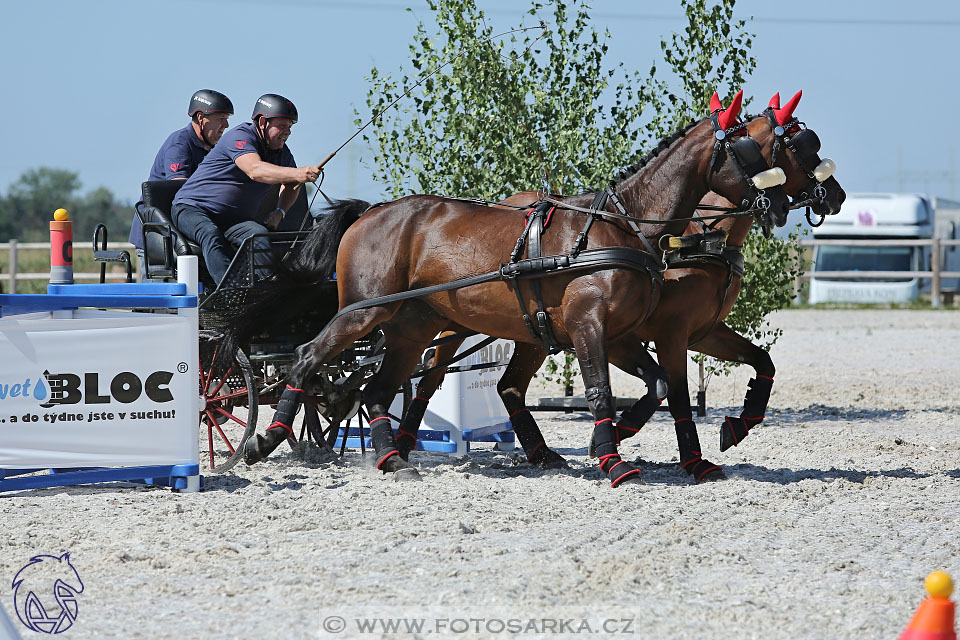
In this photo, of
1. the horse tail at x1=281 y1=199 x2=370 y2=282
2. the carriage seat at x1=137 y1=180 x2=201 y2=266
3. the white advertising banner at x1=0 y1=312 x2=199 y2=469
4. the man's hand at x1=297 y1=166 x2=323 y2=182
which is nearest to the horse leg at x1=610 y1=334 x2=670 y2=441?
the horse tail at x1=281 y1=199 x2=370 y2=282

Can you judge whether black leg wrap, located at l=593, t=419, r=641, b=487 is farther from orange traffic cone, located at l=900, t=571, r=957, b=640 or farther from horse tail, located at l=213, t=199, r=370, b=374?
orange traffic cone, located at l=900, t=571, r=957, b=640

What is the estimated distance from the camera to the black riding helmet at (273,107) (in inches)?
287

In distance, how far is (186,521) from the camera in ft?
17.6

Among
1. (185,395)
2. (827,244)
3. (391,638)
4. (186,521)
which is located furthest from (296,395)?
(827,244)

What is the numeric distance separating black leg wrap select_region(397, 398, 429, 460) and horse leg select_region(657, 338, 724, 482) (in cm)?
162

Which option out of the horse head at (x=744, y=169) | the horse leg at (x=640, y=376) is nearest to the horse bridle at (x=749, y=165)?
the horse head at (x=744, y=169)

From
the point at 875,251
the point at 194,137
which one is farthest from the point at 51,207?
the point at 194,137

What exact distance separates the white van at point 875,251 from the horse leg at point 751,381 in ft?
62.8

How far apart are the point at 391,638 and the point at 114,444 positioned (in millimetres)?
2955

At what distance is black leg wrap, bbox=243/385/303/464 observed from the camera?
6.84 metres

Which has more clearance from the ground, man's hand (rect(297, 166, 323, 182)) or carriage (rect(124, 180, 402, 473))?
man's hand (rect(297, 166, 323, 182))

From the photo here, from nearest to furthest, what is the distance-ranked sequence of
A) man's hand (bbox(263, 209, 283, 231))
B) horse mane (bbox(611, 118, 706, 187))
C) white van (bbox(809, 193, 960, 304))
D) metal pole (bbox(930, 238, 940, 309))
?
horse mane (bbox(611, 118, 706, 187)) → man's hand (bbox(263, 209, 283, 231)) → metal pole (bbox(930, 238, 940, 309)) → white van (bbox(809, 193, 960, 304))

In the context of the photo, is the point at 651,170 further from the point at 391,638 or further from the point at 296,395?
the point at 391,638

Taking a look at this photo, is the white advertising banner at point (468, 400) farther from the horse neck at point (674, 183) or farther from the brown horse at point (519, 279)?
the horse neck at point (674, 183)
